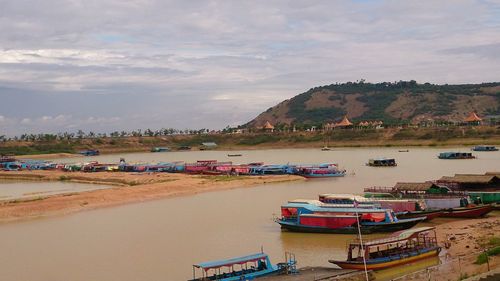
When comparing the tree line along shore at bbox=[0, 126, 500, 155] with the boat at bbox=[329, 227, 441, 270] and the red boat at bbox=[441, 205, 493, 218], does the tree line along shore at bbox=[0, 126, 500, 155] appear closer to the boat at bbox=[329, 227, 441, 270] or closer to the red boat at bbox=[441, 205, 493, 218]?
the red boat at bbox=[441, 205, 493, 218]

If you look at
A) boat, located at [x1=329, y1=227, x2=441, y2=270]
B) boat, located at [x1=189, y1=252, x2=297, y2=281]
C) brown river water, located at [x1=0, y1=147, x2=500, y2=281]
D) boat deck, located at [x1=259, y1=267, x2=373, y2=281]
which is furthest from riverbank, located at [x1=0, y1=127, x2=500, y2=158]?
boat, located at [x1=189, y1=252, x2=297, y2=281]

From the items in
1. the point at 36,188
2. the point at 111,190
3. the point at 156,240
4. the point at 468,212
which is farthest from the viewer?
the point at 36,188

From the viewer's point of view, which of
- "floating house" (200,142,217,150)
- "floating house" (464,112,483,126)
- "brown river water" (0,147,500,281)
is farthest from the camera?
"floating house" (200,142,217,150)

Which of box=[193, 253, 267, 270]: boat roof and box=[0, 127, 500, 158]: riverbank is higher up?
box=[0, 127, 500, 158]: riverbank

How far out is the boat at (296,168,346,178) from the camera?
59.5 meters

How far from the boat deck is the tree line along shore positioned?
83.0 metres

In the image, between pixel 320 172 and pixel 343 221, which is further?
pixel 320 172

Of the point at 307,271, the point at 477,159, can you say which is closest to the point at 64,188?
the point at 307,271

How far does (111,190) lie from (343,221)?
2409 cm

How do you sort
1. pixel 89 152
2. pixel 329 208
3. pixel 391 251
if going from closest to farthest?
pixel 391 251 → pixel 329 208 → pixel 89 152

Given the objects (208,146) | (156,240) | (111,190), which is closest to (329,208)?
(156,240)

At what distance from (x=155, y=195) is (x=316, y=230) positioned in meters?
20.5

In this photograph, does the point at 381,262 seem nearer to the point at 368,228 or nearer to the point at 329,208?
the point at 368,228

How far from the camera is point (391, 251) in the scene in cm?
2195
